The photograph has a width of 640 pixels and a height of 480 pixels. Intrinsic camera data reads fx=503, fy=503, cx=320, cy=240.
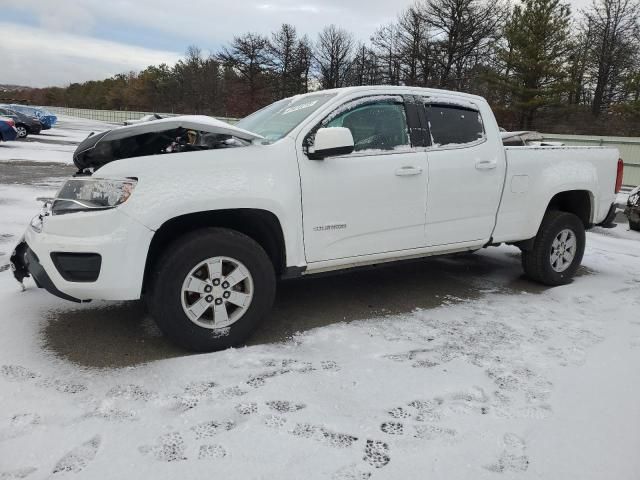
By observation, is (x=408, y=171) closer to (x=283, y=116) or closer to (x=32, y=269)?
(x=283, y=116)

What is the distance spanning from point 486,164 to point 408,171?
35.9 inches

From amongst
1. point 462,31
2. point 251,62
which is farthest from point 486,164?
point 251,62

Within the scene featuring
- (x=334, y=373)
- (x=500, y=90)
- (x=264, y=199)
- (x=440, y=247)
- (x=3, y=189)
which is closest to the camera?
(x=334, y=373)

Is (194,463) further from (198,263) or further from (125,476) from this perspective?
(198,263)

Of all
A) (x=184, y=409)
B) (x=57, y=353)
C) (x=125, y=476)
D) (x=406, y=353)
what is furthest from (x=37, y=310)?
(x=406, y=353)

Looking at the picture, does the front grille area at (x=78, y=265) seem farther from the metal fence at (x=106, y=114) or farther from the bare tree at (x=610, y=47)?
the metal fence at (x=106, y=114)

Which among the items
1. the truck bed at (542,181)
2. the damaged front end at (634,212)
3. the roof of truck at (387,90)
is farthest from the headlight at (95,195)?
the damaged front end at (634,212)

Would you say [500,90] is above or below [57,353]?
above

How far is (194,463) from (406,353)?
1.68 metres

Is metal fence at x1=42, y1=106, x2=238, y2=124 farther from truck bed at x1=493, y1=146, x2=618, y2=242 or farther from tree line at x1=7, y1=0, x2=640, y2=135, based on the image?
truck bed at x1=493, y1=146, x2=618, y2=242

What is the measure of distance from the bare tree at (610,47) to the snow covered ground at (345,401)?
124 feet

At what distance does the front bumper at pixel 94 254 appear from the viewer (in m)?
3.03

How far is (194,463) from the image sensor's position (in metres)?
2.27

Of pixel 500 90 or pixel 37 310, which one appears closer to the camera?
pixel 37 310
